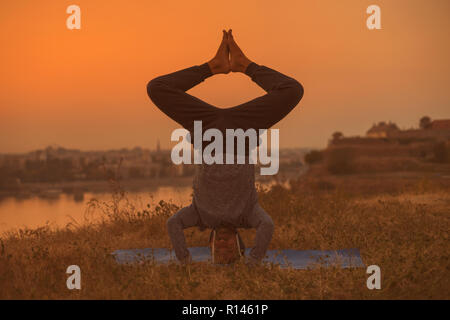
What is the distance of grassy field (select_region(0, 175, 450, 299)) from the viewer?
4.54 meters

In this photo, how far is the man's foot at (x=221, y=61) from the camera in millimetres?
5445

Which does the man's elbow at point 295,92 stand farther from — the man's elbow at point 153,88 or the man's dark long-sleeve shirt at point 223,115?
the man's elbow at point 153,88

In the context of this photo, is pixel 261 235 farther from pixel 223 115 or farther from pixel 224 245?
pixel 223 115

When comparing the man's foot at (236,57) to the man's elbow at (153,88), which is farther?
the man's foot at (236,57)

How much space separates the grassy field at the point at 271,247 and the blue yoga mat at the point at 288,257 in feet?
0.67

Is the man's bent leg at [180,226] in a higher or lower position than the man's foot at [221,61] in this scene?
lower

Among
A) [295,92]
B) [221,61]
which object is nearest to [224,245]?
[295,92]

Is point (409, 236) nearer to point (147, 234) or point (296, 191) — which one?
point (296, 191)

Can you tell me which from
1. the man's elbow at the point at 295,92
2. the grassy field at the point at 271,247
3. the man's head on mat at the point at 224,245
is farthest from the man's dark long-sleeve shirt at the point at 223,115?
the grassy field at the point at 271,247

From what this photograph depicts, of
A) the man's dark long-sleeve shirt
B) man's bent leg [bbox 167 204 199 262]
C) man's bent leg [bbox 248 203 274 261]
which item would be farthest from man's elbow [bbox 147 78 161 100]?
man's bent leg [bbox 248 203 274 261]

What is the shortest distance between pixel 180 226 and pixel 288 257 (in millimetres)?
1620

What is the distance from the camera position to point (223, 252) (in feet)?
18.0

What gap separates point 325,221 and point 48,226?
15.2 ft
